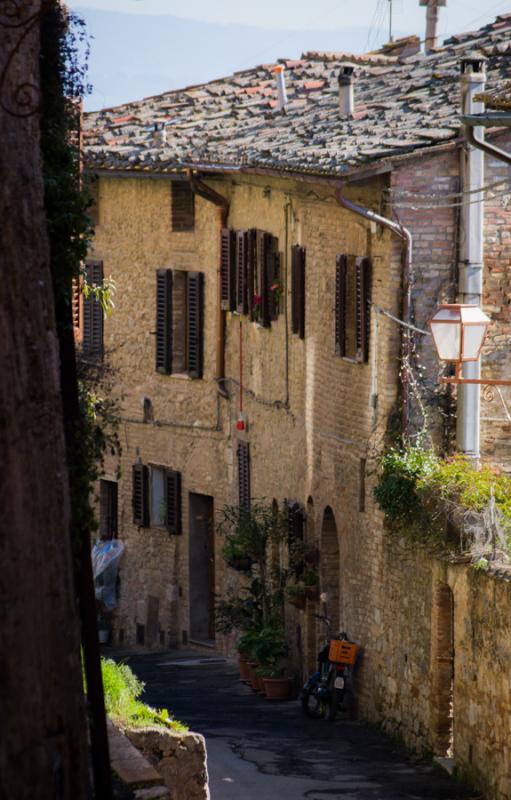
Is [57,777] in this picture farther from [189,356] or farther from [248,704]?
[189,356]

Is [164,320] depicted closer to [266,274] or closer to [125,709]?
[266,274]

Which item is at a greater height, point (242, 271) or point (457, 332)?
point (242, 271)

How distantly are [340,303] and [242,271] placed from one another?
14.4ft

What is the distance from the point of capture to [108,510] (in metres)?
30.3

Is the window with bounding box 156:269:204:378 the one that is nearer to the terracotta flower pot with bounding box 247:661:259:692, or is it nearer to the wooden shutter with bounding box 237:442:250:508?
the wooden shutter with bounding box 237:442:250:508

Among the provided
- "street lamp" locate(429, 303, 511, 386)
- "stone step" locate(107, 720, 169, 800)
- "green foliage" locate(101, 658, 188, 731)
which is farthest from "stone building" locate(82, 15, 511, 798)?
"stone step" locate(107, 720, 169, 800)

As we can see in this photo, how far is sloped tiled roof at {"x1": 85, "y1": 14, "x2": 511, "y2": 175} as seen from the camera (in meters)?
20.7

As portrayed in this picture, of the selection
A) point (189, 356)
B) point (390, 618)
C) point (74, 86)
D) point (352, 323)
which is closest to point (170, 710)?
point (390, 618)

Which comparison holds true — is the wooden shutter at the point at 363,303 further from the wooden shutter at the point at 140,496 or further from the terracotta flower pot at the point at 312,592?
the wooden shutter at the point at 140,496

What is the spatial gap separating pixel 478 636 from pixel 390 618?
2.79 metres

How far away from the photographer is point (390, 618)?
19.9 metres

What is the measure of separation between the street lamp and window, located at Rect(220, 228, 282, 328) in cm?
640

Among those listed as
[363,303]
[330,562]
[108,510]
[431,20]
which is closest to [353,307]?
[363,303]

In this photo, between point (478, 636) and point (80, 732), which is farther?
point (478, 636)
